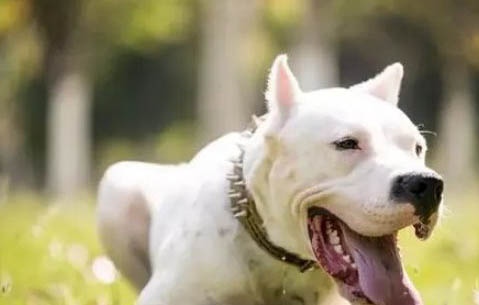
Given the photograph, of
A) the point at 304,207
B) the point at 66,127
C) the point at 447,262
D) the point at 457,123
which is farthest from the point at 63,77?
the point at 304,207

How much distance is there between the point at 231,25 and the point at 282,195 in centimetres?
1789

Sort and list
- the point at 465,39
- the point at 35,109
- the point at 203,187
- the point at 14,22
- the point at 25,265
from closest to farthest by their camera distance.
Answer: the point at 203,187, the point at 25,265, the point at 14,22, the point at 465,39, the point at 35,109

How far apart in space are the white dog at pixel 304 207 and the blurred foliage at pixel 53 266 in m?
0.78

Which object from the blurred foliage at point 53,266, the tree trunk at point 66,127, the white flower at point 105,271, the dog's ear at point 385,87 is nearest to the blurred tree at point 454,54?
the tree trunk at point 66,127

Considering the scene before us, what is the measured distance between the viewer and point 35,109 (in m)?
38.5

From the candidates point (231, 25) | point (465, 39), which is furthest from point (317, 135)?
point (465, 39)

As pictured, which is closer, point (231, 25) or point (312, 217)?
point (312, 217)

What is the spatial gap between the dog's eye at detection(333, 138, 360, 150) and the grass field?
1.87 ft

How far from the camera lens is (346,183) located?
508 centimetres

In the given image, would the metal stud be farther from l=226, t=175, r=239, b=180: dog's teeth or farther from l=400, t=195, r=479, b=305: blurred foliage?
l=400, t=195, r=479, b=305: blurred foliage

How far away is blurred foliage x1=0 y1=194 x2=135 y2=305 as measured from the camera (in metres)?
6.65

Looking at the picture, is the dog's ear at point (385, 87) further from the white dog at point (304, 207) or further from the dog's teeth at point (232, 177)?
the dog's teeth at point (232, 177)

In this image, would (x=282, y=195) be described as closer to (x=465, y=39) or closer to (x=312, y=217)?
(x=312, y=217)

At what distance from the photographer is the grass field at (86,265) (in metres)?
6.65
